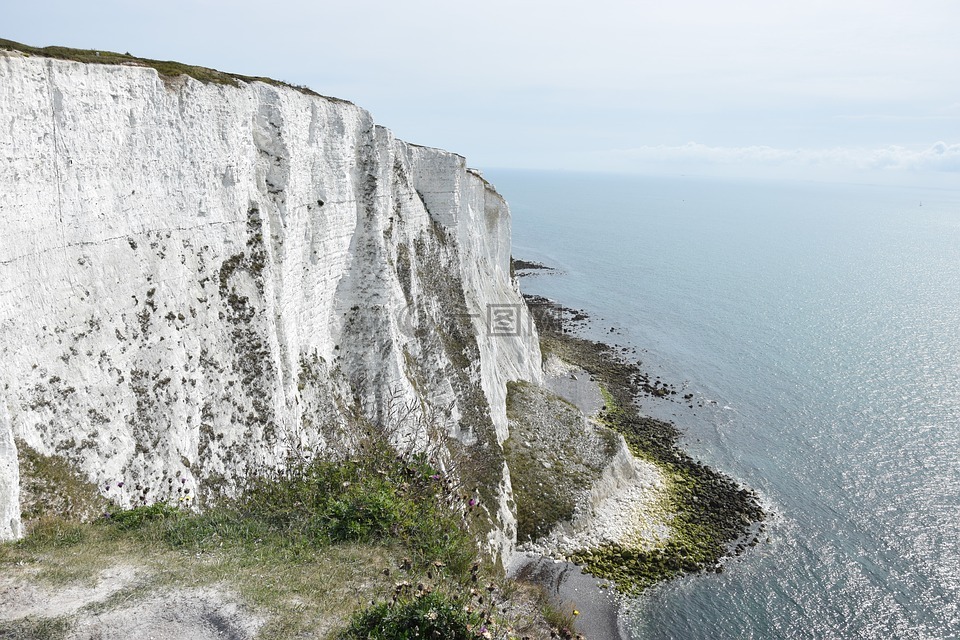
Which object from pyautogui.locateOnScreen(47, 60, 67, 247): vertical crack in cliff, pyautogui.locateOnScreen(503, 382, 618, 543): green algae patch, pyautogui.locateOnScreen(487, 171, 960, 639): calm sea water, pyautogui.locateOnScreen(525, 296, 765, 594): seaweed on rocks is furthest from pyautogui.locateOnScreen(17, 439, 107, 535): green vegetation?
pyautogui.locateOnScreen(487, 171, 960, 639): calm sea water

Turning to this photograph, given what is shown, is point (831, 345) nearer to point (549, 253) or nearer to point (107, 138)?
point (549, 253)

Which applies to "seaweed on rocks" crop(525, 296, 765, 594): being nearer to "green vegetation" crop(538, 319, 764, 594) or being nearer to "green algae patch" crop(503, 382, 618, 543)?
"green vegetation" crop(538, 319, 764, 594)

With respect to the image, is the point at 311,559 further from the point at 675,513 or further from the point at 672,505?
the point at 672,505

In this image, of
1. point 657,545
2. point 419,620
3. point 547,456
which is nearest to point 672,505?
point 657,545

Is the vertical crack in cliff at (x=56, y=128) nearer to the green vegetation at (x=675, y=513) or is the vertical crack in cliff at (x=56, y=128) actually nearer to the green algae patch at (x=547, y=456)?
the green algae patch at (x=547, y=456)

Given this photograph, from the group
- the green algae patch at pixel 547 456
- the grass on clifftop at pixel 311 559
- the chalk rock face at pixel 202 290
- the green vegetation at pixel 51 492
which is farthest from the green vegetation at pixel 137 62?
the green algae patch at pixel 547 456


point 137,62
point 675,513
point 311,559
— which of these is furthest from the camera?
point 675,513

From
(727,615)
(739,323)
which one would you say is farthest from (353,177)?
(739,323)
